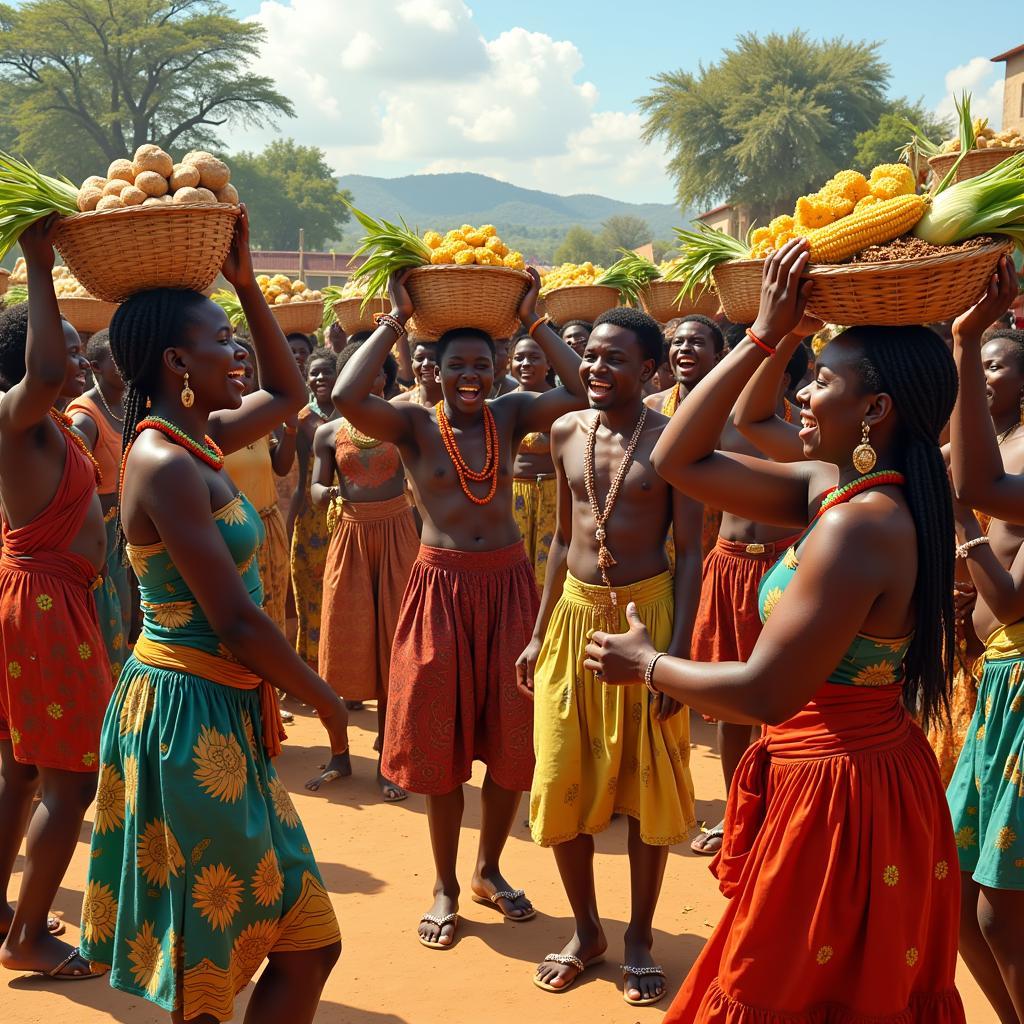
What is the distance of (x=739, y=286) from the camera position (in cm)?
513

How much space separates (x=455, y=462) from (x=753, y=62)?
48103 millimetres

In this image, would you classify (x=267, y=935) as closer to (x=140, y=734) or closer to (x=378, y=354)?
(x=140, y=734)

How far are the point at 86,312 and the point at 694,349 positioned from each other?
165 inches

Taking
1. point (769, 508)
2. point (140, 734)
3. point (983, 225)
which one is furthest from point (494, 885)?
point (983, 225)

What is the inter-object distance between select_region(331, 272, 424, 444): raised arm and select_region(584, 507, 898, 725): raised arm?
2.71m

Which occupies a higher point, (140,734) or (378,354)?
(378,354)

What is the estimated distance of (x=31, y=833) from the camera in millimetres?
4238

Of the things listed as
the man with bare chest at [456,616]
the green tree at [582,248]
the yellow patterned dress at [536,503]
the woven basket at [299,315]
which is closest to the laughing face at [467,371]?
the man with bare chest at [456,616]

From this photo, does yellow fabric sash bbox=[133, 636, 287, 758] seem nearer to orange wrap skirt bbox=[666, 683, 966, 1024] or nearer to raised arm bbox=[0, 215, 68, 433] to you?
raised arm bbox=[0, 215, 68, 433]

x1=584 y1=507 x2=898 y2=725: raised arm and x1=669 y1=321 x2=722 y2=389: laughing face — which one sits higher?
x1=669 y1=321 x2=722 y2=389: laughing face

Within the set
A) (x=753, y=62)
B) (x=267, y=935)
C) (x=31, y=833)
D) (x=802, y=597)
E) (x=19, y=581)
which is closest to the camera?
(x=802, y=597)

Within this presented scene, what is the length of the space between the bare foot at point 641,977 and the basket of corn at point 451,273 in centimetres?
273

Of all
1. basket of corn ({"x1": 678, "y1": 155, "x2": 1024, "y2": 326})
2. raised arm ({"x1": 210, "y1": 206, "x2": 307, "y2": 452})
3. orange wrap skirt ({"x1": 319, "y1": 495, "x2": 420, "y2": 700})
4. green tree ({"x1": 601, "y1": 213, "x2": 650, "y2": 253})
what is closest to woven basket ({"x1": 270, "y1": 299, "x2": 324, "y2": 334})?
orange wrap skirt ({"x1": 319, "y1": 495, "x2": 420, "y2": 700})

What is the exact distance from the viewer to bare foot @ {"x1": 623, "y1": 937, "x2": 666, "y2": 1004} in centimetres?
427
